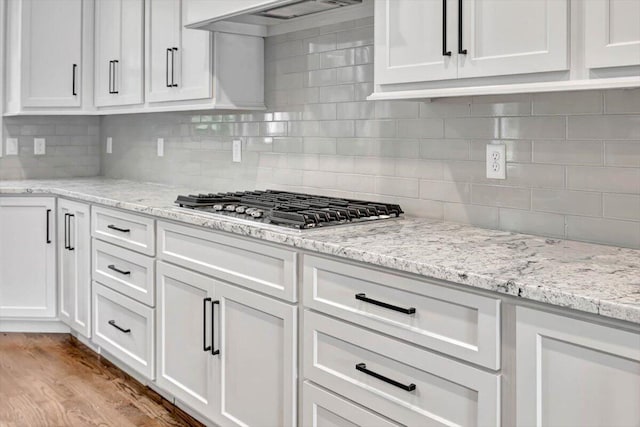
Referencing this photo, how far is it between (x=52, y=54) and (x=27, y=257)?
4.20 feet

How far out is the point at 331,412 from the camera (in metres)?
2.03

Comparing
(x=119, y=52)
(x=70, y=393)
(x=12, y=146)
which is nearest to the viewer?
(x=70, y=393)

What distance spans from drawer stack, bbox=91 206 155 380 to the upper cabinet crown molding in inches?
54.9

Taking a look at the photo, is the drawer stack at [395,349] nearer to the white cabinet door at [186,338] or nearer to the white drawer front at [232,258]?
the white drawer front at [232,258]

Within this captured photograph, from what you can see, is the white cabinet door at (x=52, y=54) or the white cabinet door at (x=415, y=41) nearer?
the white cabinet door at (x=415, y=41)

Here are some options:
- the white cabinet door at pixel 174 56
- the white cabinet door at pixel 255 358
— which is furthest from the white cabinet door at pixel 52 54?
the white cabinet door at pixel 255 358

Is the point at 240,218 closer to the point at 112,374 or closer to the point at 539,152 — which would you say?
the point at 539,152


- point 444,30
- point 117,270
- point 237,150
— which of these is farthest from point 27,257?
point 444,30

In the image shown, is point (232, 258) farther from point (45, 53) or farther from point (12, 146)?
point (12, 146)

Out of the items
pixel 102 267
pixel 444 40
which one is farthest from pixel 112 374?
pixel 444 40

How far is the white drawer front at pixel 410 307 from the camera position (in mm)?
Result: 1570

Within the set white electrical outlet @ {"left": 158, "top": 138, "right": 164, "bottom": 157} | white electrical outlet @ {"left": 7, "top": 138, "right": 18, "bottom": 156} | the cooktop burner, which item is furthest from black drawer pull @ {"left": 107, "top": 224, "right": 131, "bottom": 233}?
white electrical outlet @ {"left": 7, "top": 138, "right": 18, "bottom": 156}

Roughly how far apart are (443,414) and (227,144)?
224 cm

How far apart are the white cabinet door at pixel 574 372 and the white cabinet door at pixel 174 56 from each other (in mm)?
2120
